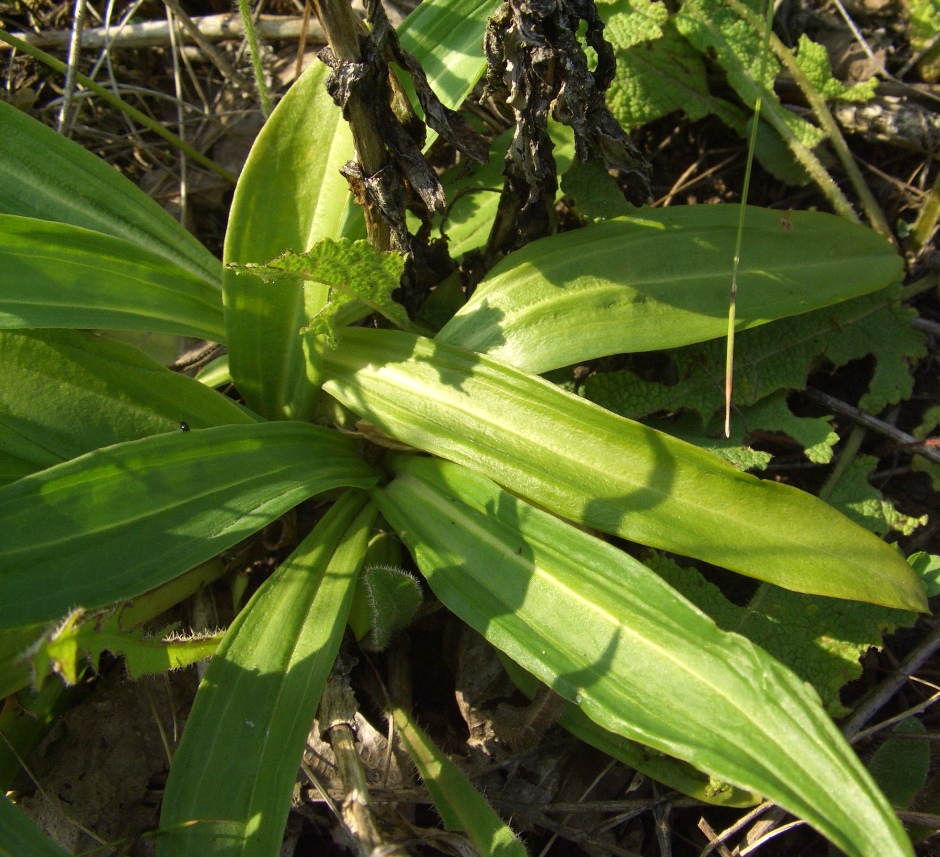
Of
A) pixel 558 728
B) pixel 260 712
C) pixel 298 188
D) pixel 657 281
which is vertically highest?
pixel 298 188

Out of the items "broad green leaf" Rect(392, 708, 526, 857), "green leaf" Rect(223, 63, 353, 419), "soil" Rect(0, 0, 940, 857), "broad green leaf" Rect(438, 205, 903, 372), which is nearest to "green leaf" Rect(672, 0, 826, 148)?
"soil" Rect(0, 0, 940, 857)

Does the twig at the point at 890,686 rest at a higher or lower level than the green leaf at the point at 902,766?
higher

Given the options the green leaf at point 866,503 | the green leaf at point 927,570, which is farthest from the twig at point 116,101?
the green leaf at point 927,570

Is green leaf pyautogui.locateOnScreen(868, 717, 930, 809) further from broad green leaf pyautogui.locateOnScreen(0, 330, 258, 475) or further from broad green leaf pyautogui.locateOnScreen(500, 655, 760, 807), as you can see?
broad green leaf pyautogui.locateOnScreen(0, 330, 258, 475)

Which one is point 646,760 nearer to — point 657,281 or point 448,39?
point 657,281

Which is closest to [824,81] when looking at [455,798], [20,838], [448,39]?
[448,39]

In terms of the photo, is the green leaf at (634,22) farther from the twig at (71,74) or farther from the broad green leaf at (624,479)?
the twig at (71,74)
